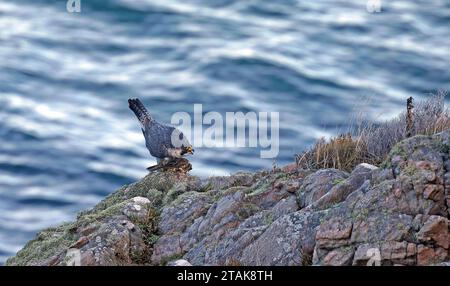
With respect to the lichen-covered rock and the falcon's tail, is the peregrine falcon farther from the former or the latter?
the lichen-covered rock

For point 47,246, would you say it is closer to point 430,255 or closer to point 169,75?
point 430,255

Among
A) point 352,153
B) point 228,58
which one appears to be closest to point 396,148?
point 352,153

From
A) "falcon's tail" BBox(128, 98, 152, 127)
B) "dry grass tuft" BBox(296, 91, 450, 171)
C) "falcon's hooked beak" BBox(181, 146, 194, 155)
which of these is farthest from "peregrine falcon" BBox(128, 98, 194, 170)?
"dry grass tuft" BBox(296, 91, 450, 171)

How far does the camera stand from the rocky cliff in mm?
10938

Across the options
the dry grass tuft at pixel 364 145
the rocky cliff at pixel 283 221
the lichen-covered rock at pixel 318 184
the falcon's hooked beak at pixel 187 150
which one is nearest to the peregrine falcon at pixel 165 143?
the falcon's hooked beak at pixel 187 150

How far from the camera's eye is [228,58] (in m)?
59.0

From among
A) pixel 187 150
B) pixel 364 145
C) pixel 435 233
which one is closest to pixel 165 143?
pixel 187 150

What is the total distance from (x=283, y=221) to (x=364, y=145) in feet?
8.00

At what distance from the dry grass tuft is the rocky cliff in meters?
0.36

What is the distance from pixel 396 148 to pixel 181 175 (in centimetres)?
399

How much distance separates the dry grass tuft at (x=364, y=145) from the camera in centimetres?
1378

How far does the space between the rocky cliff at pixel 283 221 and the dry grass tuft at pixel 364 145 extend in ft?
1.17

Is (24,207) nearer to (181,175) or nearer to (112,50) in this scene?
(112,50)

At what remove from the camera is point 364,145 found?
13984 mm
